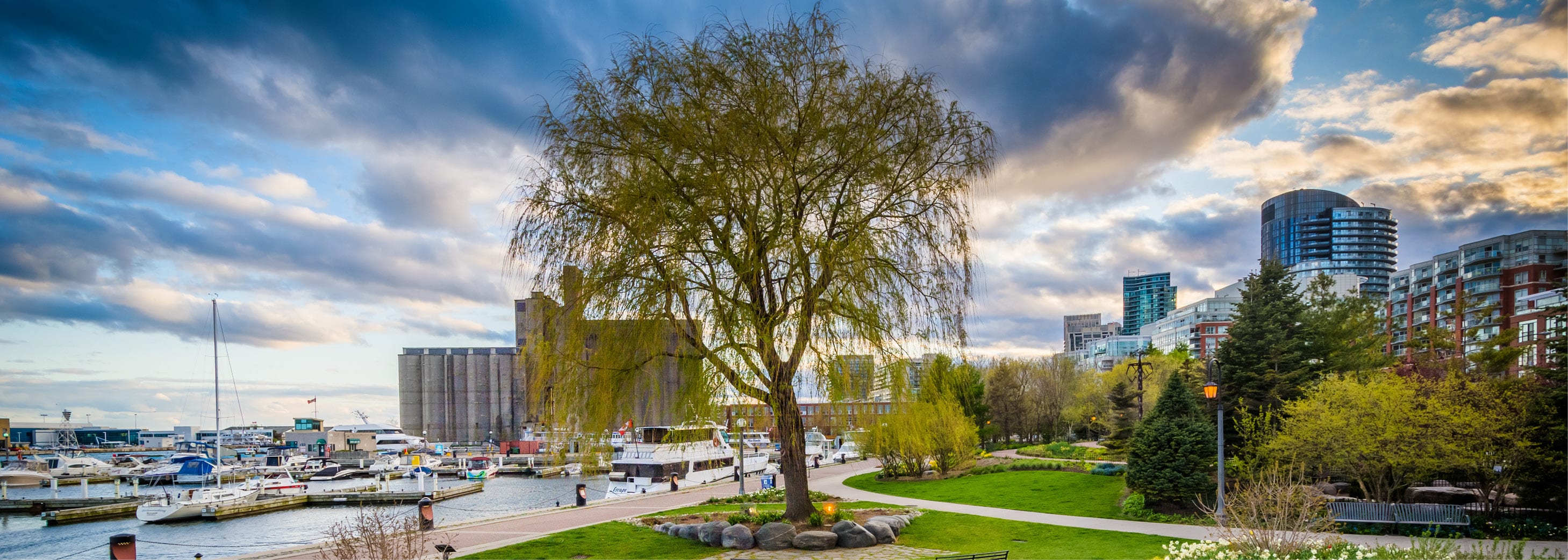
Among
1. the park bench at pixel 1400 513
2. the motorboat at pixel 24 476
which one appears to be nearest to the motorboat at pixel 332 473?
the motorboat at pixel 24 476

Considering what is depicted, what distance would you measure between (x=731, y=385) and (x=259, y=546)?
27178 mm

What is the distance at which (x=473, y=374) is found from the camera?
356 ft

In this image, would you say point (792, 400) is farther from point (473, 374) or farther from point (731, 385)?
point (473, 374)

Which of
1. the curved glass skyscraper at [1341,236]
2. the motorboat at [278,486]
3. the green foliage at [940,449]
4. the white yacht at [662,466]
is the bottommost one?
the motorboat at [278,486]

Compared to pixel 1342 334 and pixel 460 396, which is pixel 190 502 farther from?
pixel 460 396

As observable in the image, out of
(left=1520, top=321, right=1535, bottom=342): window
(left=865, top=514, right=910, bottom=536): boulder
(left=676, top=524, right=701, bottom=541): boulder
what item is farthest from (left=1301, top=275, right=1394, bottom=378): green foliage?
(left=1520, top=321, right=1535, bottom=342): window

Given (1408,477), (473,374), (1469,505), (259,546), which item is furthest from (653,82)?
(473,374)

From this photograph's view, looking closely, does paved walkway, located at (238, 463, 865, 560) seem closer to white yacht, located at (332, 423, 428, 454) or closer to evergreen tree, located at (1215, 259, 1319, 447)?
evergreen tree, located at (1215, 259, 1319, 447)

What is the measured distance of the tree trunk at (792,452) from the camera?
13672 millimetres

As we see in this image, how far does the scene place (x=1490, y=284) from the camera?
63.4 m

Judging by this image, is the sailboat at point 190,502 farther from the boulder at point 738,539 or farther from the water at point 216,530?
the boulder at point 738,539

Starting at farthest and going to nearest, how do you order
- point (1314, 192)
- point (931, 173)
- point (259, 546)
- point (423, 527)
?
point (1314, 192) < point (259, 546) < point (423, 527) < point (931, 173)

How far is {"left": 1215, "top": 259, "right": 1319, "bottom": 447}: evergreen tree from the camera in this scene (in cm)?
2275

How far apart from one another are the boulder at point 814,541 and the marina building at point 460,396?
10164cm
